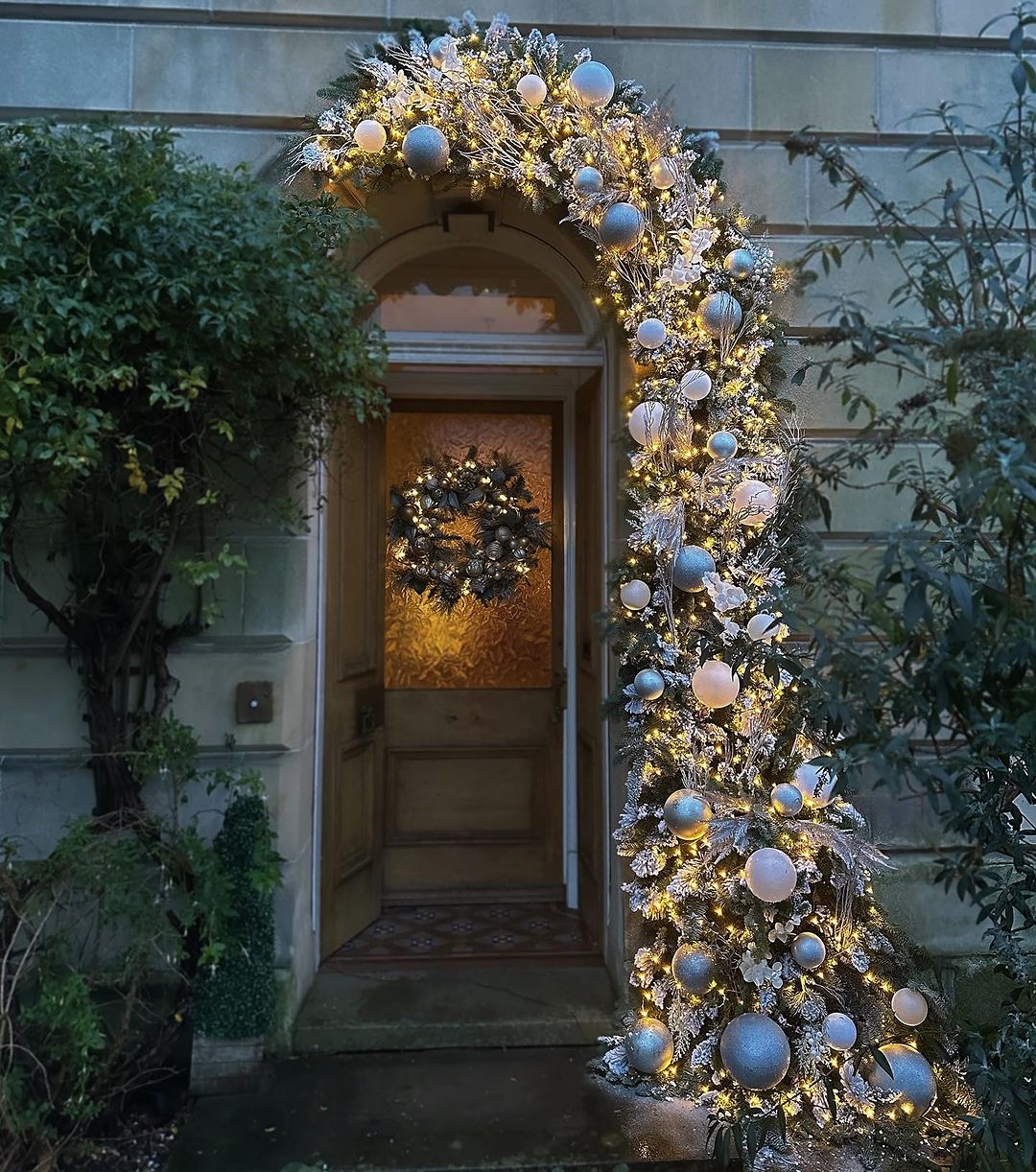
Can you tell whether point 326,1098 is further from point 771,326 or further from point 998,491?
point 771,326

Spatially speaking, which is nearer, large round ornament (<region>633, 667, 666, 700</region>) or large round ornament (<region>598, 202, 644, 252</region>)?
large round ornament (<region>633, 667, 666, 700</region>)

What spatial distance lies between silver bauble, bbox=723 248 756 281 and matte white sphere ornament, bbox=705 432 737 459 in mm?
757

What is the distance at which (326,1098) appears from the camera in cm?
322

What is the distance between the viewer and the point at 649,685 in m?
3.37

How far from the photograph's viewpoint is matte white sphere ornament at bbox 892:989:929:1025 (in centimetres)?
300

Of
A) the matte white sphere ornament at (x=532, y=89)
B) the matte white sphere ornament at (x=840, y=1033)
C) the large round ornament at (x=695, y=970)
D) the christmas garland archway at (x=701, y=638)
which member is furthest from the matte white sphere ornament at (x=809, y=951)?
the matte white sphere ornament at (x=532, y=89)

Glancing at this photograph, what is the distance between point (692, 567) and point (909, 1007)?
6.14 feet

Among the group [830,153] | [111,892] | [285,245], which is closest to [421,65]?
[285,245]

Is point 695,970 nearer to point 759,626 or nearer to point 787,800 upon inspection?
point 787,800

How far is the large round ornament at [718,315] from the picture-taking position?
11.5ft

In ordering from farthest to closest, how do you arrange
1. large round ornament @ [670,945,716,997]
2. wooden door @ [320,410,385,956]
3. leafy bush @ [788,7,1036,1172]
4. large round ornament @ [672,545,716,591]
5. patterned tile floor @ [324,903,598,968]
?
1. patterned tile floor @ [324,903,598,968]
2. wooden door @ [320,410,385,956]
3. large round ornament @ [672,545,716,591]
4. large round ornament @ [670,945,716,997]
5. leafy bush @ [788,7,1036,1172]

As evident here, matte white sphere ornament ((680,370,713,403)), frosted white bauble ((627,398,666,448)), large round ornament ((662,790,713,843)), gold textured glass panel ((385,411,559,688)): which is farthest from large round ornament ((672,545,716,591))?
gold textured glass panel ((385,411,559,688))

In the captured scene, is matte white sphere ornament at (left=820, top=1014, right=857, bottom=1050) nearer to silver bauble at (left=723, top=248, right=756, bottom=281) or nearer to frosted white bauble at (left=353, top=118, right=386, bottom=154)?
silver bauble at (left=723, top=248, right=756, bottom=281)

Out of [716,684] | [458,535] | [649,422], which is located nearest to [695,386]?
[649,422]
